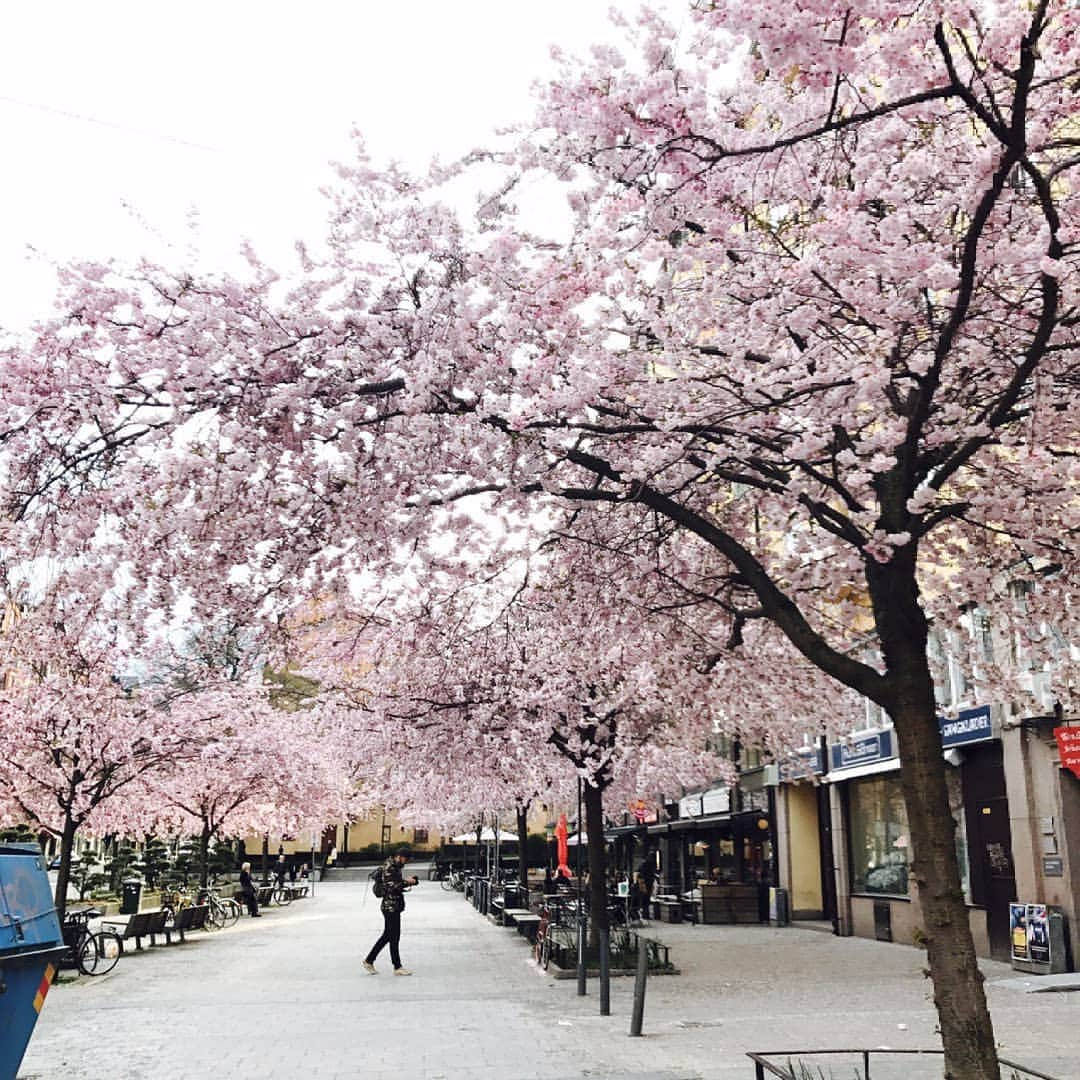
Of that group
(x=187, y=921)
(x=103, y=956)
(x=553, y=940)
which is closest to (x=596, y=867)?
(x=553, y=940)

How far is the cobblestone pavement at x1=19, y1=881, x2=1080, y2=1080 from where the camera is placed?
9969 millimetres

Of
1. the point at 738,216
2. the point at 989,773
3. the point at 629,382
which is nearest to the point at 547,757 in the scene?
the point at 989,773

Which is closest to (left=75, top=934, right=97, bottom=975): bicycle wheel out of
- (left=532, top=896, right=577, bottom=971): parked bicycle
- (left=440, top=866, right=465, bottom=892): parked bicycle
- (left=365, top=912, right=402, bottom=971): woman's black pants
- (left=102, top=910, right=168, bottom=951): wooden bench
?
(left=102, top=910, right=168, bottom=951): wooden bench

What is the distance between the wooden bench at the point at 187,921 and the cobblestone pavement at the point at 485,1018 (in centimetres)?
284

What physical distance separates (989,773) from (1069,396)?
1291cm

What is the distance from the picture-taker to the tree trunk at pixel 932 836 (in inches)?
242

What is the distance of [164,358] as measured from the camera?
7.65m

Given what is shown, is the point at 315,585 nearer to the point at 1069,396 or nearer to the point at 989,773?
the point at 1069,396

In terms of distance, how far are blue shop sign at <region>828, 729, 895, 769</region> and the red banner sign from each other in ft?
19.4

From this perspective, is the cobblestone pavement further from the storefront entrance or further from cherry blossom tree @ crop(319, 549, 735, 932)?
cherry blossom tree @ crop(319, 549, 735, 932)

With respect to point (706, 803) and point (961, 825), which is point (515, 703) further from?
point (706, 803)

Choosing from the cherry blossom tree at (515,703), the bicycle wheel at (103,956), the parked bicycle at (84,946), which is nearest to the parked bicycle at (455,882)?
the cherry blossom tree at (515,703)

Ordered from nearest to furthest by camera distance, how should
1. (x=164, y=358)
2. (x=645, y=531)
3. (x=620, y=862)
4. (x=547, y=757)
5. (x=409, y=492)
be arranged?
(x=164, y=358) < (x=409, y=492) < (x=645, y=531) < (x=547, y=757) < (x=620, y=862)

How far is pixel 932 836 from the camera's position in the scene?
6508 mm
